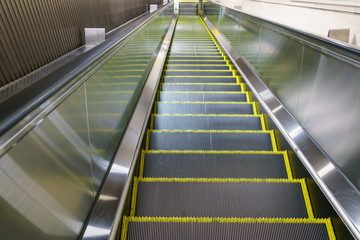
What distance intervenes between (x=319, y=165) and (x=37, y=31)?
2594mm

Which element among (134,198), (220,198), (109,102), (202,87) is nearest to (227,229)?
(220,198)

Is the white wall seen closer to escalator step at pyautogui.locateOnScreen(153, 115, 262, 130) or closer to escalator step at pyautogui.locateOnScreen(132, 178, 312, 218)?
escalator step at pyautogui.locateOnScreen(153, 115, 262, 130)

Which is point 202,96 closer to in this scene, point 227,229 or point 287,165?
point 287,165

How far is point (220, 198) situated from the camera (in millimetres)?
2326

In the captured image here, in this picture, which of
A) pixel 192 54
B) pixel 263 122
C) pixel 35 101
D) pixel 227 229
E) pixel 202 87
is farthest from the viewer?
pixel 192 54

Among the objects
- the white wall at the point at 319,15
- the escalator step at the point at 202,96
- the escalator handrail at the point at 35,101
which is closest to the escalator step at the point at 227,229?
the escalator handrail at the point at 35,101

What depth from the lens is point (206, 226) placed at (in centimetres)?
198

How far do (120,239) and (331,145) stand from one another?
1.58m

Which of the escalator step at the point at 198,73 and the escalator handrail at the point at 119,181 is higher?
the escalator handrail at the point at 119,181

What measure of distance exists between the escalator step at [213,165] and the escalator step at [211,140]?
35 centimetres

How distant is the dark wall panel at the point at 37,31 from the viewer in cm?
244

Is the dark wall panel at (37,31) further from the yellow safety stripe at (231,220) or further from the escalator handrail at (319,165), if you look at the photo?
the escalator handrail at (319,165)

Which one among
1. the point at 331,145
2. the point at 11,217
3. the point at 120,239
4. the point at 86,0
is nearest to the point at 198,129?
the point at 331,145

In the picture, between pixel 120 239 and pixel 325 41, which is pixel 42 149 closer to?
pixel 120 239
